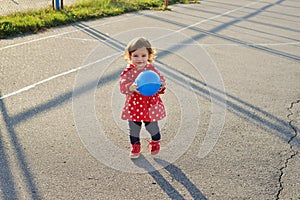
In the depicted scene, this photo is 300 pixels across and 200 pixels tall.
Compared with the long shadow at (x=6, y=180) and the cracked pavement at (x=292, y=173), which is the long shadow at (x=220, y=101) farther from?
the long shadow at (x=6, y=180)

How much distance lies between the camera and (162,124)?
14.8 feet

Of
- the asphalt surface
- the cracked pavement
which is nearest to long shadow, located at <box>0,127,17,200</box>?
the asphalt surface

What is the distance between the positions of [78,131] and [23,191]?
1.21 metres

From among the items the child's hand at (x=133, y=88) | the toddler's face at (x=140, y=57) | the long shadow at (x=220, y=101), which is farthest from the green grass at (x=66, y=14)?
the child's hand at (x=133, y=88)

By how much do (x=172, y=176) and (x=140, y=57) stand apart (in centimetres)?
107

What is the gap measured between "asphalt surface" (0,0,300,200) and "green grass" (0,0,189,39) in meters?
0.51

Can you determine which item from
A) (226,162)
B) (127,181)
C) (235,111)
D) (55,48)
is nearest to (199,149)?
(226,162)

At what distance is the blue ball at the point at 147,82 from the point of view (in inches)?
129

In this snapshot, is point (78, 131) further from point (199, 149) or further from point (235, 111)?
point (235, 111)

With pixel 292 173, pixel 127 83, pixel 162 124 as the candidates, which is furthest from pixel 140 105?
pixel 292 173

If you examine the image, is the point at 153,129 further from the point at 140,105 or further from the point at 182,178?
the point at 182,178

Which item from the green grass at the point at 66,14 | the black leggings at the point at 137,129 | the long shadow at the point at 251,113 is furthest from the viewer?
the green grass at the point at 66,14

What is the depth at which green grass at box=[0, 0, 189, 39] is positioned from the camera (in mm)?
9133

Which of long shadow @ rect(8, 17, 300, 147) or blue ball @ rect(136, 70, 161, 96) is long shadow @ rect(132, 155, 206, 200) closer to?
blue ball @ rect(136, 70, 161, 96)
